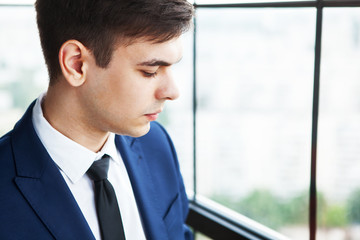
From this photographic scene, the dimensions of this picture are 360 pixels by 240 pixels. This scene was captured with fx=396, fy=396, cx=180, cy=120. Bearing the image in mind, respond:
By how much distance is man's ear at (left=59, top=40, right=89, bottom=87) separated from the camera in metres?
1.09

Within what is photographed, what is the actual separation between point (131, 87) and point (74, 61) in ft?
0.58

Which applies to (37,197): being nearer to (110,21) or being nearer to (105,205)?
(105,205)

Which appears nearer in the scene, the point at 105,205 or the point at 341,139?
the point at 105,205

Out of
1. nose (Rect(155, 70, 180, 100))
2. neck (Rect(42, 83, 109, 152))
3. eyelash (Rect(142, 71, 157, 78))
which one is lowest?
neck (Rect(42, 83, 109, 152))

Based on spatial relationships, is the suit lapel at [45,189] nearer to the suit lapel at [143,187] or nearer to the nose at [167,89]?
A: the suit lapel at [143,187]

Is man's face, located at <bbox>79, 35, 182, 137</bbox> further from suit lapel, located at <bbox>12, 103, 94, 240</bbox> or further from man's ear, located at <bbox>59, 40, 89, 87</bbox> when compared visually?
suit lapel, located at <bbox>12, 103, 94, 240</bbox>

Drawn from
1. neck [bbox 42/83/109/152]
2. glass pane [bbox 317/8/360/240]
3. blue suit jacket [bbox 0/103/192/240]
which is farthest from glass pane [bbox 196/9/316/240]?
neck [bbox 42/83/109/152]

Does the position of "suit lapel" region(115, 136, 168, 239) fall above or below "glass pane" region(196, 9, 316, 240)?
above

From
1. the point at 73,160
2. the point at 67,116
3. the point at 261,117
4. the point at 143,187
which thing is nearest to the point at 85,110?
the point at 67,116

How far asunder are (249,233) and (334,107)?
46.9ft

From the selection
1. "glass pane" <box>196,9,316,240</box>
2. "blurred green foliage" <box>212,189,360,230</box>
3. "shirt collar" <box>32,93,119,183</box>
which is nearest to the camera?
"shirt collar" <box>32,93,119,183</box>

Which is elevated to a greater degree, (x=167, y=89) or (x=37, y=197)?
(x=167, y=89)

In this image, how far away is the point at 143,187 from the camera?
138cm

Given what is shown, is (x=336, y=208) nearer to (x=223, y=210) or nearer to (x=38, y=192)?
(x=223, y=210)
